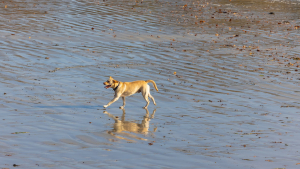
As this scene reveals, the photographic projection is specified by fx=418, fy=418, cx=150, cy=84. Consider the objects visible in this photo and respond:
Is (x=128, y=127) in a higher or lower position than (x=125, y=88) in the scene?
lower

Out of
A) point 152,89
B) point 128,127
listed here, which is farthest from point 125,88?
point 152,89

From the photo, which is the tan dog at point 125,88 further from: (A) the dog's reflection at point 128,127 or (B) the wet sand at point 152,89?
(A) the dog's reflection at point 128,127

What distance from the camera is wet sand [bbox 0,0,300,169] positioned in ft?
31.1

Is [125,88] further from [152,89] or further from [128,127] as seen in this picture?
[152,89]

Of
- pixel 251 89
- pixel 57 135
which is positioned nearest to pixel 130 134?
pixel 57 135

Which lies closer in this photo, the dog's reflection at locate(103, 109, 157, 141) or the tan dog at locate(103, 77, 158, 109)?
the dog's reflection at locate(103, 109, 157, 141)

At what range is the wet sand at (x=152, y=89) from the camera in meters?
9.47

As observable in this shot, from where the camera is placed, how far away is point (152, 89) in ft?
51.4

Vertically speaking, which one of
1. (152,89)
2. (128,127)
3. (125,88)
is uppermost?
(125,88)

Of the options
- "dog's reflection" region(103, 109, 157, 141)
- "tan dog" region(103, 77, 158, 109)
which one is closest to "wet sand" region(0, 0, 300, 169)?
"dog's reflection" region(103, 109, 157, 141)

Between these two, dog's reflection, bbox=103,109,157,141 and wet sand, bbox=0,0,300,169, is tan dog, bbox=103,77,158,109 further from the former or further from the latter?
dog's reflection, bbox=103,109,157,141

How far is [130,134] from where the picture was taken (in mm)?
10773

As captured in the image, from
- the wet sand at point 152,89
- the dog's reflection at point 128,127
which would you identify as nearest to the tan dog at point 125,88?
the wet sand at point 152,89

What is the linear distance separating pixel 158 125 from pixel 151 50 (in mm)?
10045
